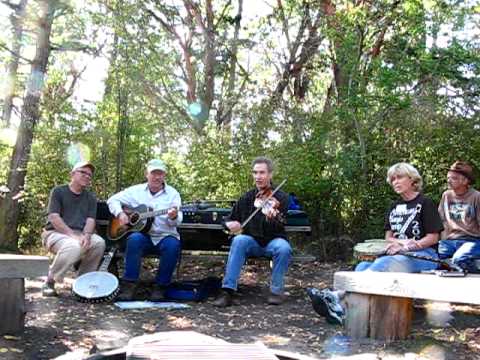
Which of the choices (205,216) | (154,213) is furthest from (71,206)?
(205,216)

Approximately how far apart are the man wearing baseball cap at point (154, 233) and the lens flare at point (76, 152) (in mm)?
2580

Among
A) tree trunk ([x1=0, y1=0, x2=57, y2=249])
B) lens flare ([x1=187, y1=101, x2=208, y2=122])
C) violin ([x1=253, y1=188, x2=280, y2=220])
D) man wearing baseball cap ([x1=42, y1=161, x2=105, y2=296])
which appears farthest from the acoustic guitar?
lens flare ([x1=187, y1=101, x2=208, y2=122])

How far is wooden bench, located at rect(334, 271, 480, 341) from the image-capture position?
150 inches

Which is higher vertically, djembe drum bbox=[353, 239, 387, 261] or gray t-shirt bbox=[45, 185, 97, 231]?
gray t-shirt bbox=[45, 185, 97, 231]

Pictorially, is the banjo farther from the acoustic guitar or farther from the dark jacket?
the dark jacket

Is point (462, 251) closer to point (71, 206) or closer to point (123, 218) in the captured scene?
point (123, 218)

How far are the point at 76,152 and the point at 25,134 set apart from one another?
1.35 m

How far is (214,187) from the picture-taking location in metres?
7.99

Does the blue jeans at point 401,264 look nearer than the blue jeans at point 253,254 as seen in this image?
Yes

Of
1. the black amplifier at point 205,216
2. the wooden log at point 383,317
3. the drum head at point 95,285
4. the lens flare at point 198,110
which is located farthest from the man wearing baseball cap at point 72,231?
the lens flare at point 198,110

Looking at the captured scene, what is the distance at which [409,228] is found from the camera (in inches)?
191

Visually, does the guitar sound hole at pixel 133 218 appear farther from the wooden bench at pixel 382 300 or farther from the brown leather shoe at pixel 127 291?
the wooden bench at pixel 382 300

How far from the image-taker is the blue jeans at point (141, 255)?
5480mm

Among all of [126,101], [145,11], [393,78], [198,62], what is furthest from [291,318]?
[198,62]
